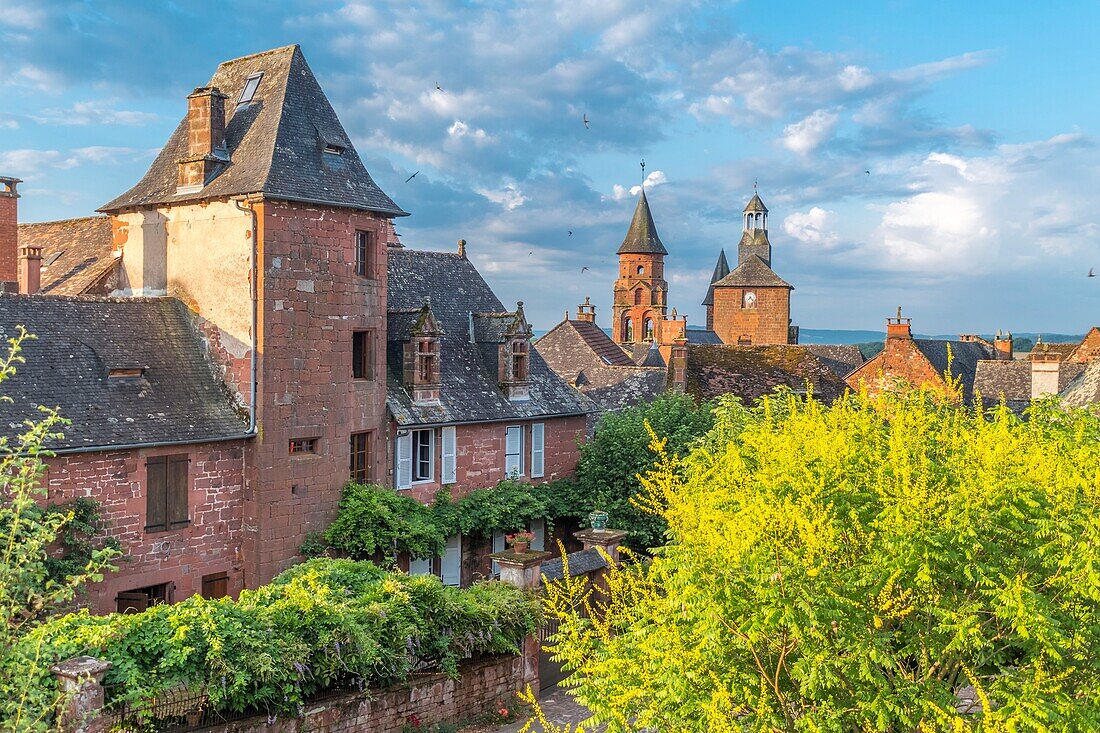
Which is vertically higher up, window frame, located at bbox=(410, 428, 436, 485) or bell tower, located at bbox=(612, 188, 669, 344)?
bell tower, located at bbox=(612, 188, 669, 344)

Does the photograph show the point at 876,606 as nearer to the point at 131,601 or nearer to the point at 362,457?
the point at 131,601

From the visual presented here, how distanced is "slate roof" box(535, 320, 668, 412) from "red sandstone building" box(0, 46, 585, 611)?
543 inches

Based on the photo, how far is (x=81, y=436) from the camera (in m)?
18.6

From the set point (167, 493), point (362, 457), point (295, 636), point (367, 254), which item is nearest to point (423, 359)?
point (362, 457)

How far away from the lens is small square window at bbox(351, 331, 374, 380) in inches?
945

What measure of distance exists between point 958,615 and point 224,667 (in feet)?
29.7

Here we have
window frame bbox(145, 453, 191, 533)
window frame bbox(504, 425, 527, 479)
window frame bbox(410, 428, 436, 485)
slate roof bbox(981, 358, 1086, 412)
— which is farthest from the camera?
slate roof bbox(981, 358, 1086, 412)

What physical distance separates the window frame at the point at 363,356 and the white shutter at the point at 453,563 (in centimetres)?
498

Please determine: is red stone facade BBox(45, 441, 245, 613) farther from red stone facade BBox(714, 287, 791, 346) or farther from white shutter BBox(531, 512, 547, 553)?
red stone facade BBox(714, 287, 791, 346)

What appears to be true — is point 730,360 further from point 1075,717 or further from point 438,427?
point 1075,717

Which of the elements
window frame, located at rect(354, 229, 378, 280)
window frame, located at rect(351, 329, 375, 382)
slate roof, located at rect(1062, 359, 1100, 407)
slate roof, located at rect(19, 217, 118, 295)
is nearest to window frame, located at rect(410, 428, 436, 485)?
window frame, located at rect(351, 329, 375, 382)

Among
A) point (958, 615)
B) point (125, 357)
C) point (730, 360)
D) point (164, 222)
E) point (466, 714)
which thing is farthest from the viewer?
point (730, 360)

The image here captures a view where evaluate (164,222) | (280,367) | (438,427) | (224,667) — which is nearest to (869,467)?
(224,667)

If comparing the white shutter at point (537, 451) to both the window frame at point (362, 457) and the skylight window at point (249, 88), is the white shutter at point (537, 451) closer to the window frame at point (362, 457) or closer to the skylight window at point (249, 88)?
the window frame at point (362, 457)
